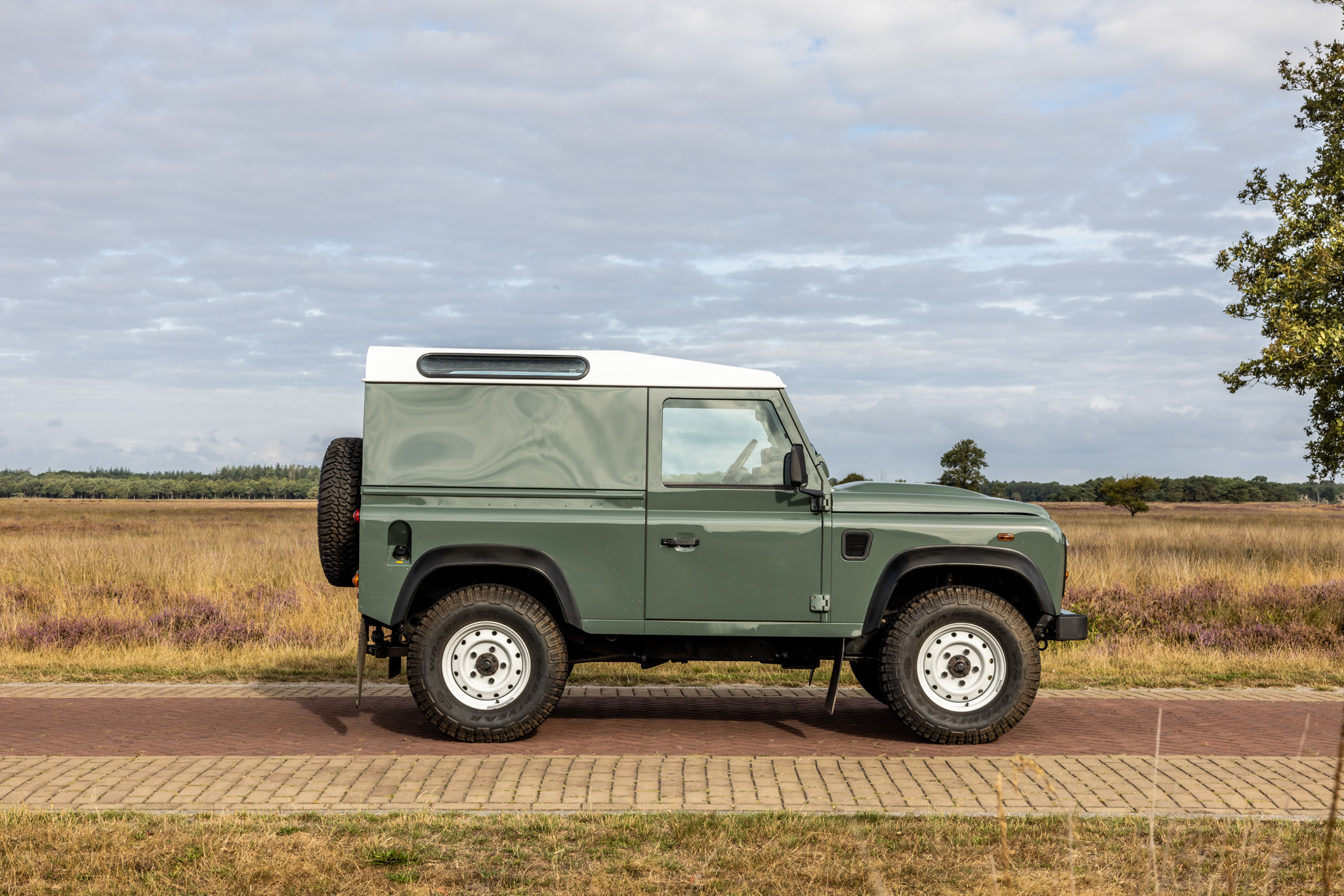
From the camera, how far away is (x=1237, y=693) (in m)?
9.76

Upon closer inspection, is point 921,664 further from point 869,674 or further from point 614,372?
point 614,372

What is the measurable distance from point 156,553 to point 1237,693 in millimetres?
16303

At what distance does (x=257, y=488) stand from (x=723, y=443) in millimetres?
122453

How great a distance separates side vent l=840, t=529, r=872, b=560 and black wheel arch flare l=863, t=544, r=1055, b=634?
176 mm

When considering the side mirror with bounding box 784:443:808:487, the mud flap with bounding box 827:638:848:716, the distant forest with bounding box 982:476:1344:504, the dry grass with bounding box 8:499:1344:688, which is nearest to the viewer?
the side mirror with bounding box 784:443:808:487

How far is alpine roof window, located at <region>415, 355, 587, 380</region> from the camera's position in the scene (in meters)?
7.46

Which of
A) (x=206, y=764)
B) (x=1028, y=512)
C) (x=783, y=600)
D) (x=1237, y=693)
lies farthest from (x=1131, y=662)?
(x=206, y=764)

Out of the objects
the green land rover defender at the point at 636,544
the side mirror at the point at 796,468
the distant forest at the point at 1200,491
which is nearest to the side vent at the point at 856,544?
the green land rover defender at the point at 636,544

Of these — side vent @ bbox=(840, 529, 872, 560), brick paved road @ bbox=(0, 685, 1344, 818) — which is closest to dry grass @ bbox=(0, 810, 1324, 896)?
brick paved road @ bbox=(0, 685, 1344, 818)

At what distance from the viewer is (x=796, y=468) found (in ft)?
23.5

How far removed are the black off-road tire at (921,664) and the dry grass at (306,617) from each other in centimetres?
287

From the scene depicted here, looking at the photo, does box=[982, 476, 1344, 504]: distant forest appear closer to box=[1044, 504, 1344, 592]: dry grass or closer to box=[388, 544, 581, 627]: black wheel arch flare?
box=[1044, 504, 1344, 592]: dry grass

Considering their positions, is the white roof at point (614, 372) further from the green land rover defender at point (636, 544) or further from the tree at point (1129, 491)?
the tree at point (1129, 491)

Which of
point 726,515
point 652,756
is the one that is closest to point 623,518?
point 726,515
